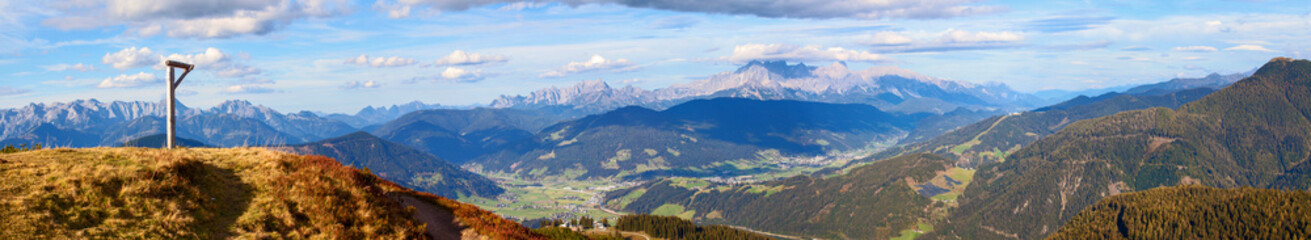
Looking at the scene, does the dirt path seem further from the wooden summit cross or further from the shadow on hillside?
the wooden summit cross

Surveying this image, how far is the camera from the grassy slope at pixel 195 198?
2133cm

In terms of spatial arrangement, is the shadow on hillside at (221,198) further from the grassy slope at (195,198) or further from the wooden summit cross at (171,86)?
the wooden summit cross at (171,86)

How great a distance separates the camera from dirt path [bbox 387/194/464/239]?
27.4 meters

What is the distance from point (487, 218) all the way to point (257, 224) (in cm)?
939

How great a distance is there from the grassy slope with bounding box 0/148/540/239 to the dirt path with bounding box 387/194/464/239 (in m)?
0.51

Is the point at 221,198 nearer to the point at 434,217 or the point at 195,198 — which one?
the point at 195,198

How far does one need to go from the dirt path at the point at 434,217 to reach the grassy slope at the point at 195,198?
1.69ft

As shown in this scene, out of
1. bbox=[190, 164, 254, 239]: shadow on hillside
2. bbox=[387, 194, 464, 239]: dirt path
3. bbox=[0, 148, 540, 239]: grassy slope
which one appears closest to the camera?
bbox=[0, 148, 540, 239]: grassy slope

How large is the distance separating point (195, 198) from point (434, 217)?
347 inches

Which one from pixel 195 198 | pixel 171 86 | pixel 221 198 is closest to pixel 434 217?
pixel 221 198

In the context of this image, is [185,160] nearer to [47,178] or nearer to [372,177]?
[47,178]

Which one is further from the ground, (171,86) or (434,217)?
(171,86)

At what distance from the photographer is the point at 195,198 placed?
2392 centimetres

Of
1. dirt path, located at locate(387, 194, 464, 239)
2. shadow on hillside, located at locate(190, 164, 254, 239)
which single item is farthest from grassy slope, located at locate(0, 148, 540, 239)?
dirt path, located at locate(387, 194, 464, 239)
